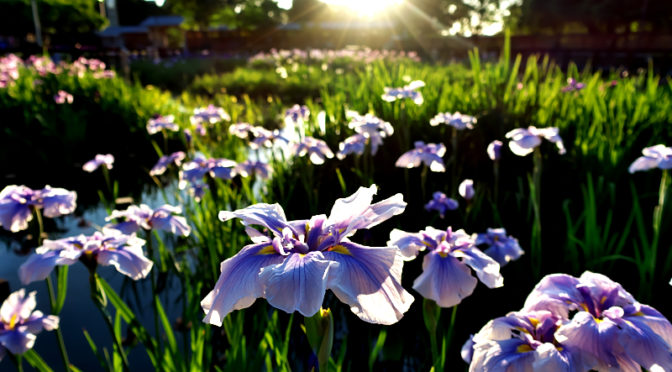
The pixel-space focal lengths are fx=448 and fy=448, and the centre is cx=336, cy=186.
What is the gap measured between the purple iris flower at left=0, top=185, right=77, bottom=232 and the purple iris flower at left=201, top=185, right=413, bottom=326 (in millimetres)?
966

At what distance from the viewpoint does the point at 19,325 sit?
118cm

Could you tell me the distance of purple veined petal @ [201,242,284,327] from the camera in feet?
1.98

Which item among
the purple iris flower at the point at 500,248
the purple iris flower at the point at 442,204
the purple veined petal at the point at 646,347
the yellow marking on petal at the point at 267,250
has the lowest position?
the purple iris flower at the point at 500,248

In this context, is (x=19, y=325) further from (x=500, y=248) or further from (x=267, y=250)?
(x=500, y=248)

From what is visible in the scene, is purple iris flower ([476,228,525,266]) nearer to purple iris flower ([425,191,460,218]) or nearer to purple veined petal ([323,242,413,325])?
purple iris flower ([425,191,460,218])

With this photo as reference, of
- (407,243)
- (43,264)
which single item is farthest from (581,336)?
(43,264)

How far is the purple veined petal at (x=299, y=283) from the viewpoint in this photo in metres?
0.56

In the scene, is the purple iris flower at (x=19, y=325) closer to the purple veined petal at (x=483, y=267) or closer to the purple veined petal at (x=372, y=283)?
the purple veined petal at (x=372, y=283)

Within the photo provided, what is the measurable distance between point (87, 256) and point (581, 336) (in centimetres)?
110

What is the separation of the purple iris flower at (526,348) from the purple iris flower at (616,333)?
22 mm

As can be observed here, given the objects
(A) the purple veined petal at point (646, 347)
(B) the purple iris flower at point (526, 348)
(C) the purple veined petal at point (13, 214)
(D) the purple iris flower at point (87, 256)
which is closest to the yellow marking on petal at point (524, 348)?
(B) the purple iris flower at point (526, 348)

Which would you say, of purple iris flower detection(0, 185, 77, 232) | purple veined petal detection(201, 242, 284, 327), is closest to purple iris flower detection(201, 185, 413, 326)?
purple veined petal detection(201, 242, 284, 327)

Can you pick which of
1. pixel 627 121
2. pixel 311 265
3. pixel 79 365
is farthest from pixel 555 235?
pixel 79 365

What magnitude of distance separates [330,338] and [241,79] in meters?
11.4
